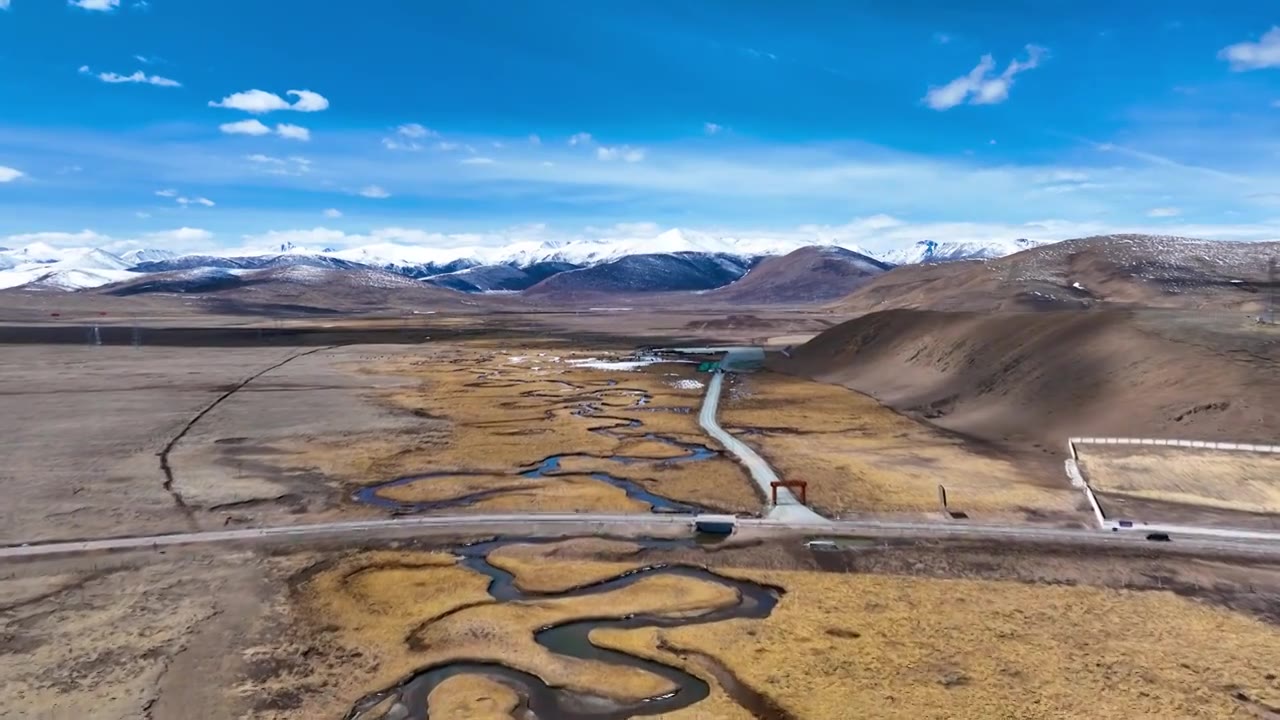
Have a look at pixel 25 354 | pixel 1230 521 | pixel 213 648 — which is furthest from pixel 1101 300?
pixel 25 354

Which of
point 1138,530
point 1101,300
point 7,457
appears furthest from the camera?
point 1101,300

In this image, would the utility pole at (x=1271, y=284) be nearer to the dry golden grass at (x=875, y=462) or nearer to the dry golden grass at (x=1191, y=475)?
the dry golden grass at (x=875, y=462)

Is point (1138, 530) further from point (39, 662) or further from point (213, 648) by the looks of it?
point (39, 662)

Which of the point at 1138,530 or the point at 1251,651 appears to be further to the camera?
the point at 1138,530

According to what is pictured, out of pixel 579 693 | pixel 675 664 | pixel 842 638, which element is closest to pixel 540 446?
pixel 675 664

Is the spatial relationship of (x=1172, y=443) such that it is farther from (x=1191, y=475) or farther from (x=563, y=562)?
(x=563, y=562)

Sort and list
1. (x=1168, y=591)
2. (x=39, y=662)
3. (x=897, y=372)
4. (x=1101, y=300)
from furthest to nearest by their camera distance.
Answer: (x=1101, y=300), (x=897, y=372), (x=1168, y=591), (x=39, y=662)
